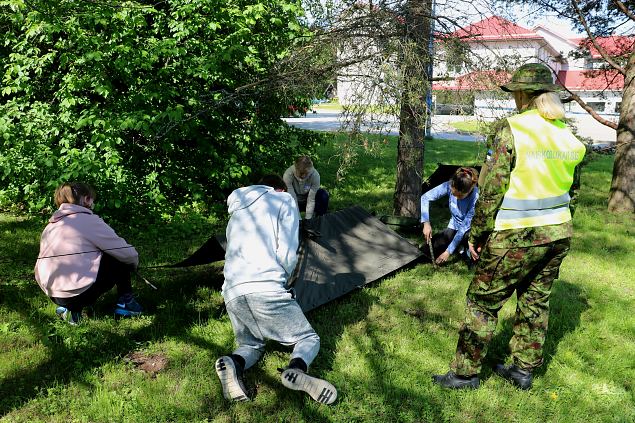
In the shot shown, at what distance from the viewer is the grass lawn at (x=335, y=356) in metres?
2.85

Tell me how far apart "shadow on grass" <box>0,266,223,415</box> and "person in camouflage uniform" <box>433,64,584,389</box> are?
173cm

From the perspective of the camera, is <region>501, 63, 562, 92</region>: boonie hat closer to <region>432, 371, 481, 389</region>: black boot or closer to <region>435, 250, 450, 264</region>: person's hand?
<region>432, 371, 481, 389</region>: black boot

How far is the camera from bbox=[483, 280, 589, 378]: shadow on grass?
3.43 metres

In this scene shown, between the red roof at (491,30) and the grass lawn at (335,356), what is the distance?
2.65 meters

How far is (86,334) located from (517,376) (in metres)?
2.95

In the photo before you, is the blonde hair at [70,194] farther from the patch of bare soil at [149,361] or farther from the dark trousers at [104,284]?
the patch of bare soil at [149,361]

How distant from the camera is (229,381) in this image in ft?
9.23

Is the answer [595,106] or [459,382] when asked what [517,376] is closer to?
[459,382]

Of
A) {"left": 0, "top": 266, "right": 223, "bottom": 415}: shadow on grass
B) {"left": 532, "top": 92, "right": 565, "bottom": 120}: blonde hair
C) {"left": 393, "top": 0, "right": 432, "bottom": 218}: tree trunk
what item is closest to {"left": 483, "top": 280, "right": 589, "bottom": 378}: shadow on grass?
{"left": 532, "top": 92, "right": 565, "bottom": 120}: blonde hair

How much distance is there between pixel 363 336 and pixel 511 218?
4.96ft

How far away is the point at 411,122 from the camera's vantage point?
19.1 ft

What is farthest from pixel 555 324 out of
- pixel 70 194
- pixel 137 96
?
pixel 137 96

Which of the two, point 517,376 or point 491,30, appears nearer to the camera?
point 517,376

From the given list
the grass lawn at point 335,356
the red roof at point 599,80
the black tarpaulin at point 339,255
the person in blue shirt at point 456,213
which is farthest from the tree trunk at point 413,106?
the red roof at point 599,80
